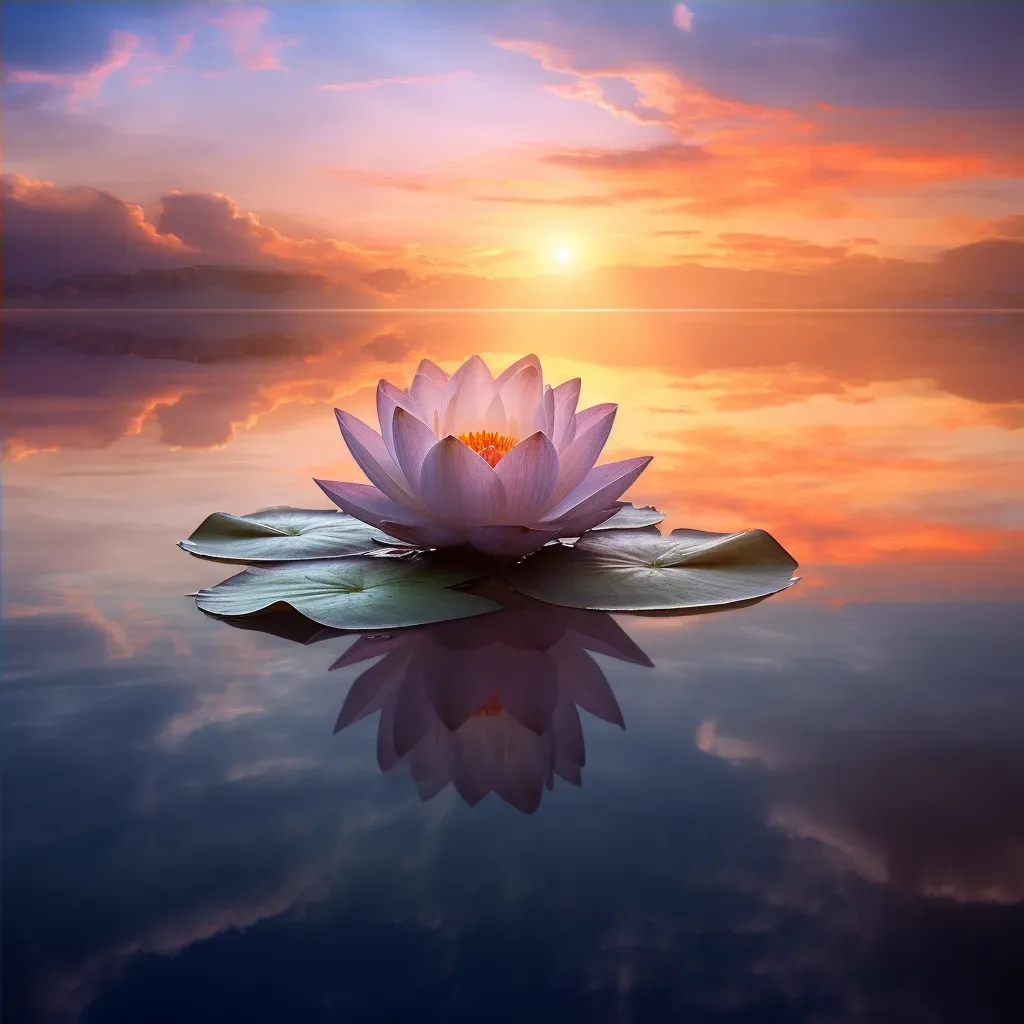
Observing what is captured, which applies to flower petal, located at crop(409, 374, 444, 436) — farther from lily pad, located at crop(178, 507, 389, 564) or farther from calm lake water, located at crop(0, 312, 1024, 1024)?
calm lake water, located at crop(0, 312, 1024, 1024)

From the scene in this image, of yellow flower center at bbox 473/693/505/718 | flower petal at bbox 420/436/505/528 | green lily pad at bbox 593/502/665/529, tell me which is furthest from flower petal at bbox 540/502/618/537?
yellow flower center at bbox 473/693/505/718

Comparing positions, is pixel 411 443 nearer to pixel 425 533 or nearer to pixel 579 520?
pixel 425 533

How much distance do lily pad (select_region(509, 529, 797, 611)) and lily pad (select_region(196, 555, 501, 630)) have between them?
128 millimetres

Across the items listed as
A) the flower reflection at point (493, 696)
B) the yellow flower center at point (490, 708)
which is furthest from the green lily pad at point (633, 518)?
the yellow flower center at point (490, 708)

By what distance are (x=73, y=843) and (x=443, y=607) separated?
28.1 inches

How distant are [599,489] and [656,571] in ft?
0.59

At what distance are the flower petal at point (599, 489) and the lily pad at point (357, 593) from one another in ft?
0.62

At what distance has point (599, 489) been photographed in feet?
5.31

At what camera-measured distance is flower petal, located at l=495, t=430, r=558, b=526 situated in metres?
1.47

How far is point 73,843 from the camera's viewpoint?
2.77 feet

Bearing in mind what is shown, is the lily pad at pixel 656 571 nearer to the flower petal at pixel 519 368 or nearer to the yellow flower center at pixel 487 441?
the yellow flower center at pixel 487 441

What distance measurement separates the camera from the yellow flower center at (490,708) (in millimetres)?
1129

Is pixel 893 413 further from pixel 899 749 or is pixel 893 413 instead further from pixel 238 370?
pixel 238 370

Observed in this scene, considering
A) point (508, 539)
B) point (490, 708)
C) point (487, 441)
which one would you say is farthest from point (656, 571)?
point (490, 708)
